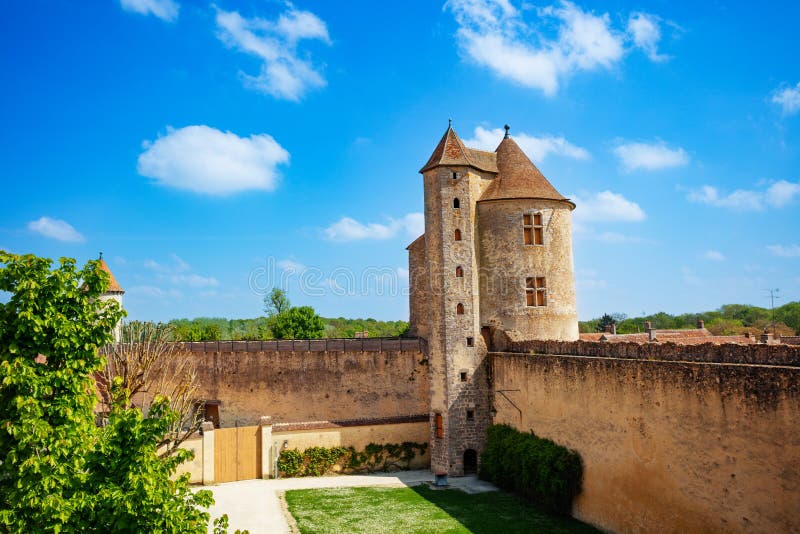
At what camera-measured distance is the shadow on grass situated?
57.6ft

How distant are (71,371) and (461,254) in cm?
1848

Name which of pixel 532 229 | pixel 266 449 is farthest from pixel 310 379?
pixel 532 229

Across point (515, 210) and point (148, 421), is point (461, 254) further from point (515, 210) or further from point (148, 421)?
point (148, 421)

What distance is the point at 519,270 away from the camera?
25.8 metres

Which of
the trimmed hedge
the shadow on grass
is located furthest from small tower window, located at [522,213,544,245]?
the shadow on grass

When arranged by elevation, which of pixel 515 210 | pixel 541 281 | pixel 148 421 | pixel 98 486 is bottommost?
pixel 98 486

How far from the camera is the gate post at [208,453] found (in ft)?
75.9

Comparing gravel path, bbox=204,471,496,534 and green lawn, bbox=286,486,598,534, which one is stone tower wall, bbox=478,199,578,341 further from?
green lawn, bbox=286,486,598,534

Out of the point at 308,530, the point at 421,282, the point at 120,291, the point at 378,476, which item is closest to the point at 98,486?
the point at 308,530

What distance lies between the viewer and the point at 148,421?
823 cm

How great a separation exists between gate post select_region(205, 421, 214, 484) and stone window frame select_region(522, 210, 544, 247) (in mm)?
15543

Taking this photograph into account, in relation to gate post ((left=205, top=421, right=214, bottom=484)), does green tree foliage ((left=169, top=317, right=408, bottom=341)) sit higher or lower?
higher

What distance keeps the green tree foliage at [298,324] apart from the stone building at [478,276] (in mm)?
24519

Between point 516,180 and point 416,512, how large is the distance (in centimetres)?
1504
